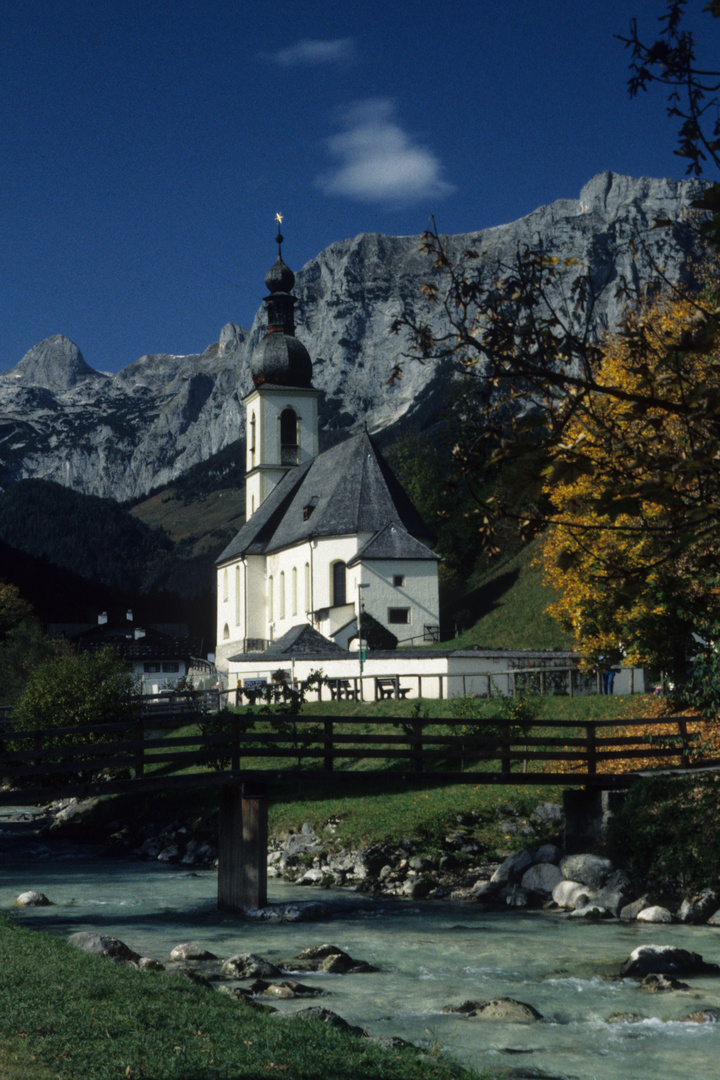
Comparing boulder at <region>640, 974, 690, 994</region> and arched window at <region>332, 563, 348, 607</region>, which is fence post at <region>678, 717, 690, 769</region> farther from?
arched window at <region>332, 563, 348, 607</region>

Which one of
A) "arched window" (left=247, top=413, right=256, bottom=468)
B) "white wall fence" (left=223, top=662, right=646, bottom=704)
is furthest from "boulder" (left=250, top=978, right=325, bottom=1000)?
"arched window" (left=247, top=413, right=256, bottom=468)

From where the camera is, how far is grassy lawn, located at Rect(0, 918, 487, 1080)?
7.49m

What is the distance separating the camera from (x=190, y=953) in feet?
47.7

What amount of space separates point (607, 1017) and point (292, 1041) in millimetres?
4324

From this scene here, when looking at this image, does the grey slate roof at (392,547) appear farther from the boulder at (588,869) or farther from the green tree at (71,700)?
the boulder at (588,869)

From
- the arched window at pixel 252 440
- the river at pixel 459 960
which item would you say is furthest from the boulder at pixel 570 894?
the arched window at pixel 252 440

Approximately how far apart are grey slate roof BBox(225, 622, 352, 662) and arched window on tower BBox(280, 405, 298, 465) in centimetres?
2581

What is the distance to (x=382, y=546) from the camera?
60.6 m

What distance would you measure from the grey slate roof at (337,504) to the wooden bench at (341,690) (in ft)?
52.5

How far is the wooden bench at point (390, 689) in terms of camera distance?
4197cm

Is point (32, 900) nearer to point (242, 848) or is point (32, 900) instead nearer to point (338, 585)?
point (242, 848)

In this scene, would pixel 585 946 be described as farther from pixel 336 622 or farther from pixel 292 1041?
pixel 336 622

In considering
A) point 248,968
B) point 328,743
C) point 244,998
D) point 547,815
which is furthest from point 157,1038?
point 547,815

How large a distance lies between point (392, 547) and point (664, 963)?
47266mm
